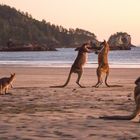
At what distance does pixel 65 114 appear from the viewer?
35.3 feet

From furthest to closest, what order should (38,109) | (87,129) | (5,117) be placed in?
(38,109) → (5,117) → (87,129)

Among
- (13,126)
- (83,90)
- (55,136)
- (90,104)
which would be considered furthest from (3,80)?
(55,136)

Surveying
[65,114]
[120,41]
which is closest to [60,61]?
[65,114]

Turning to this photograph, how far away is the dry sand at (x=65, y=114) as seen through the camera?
336 inches

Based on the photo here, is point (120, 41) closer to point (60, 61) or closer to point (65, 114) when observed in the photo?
point (60, 61)

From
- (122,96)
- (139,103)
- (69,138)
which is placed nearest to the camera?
(69,138)

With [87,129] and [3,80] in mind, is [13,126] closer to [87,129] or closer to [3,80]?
[87,129]

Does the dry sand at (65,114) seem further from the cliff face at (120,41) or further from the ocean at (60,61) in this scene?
the cliff face at (120,41)

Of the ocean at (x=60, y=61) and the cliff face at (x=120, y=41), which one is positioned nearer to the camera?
the ocean at (x=60, y=61)

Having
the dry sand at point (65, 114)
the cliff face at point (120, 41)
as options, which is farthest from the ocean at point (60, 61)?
the cliff face at point (120, 41)

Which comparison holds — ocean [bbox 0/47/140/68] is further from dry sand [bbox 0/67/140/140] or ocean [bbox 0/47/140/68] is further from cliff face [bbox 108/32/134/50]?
cliff face [bbox 108/32/134/50]

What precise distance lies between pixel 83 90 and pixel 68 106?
4439 millimetres

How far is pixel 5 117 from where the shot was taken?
34.0ft

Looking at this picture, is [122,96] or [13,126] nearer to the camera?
[13,126]
